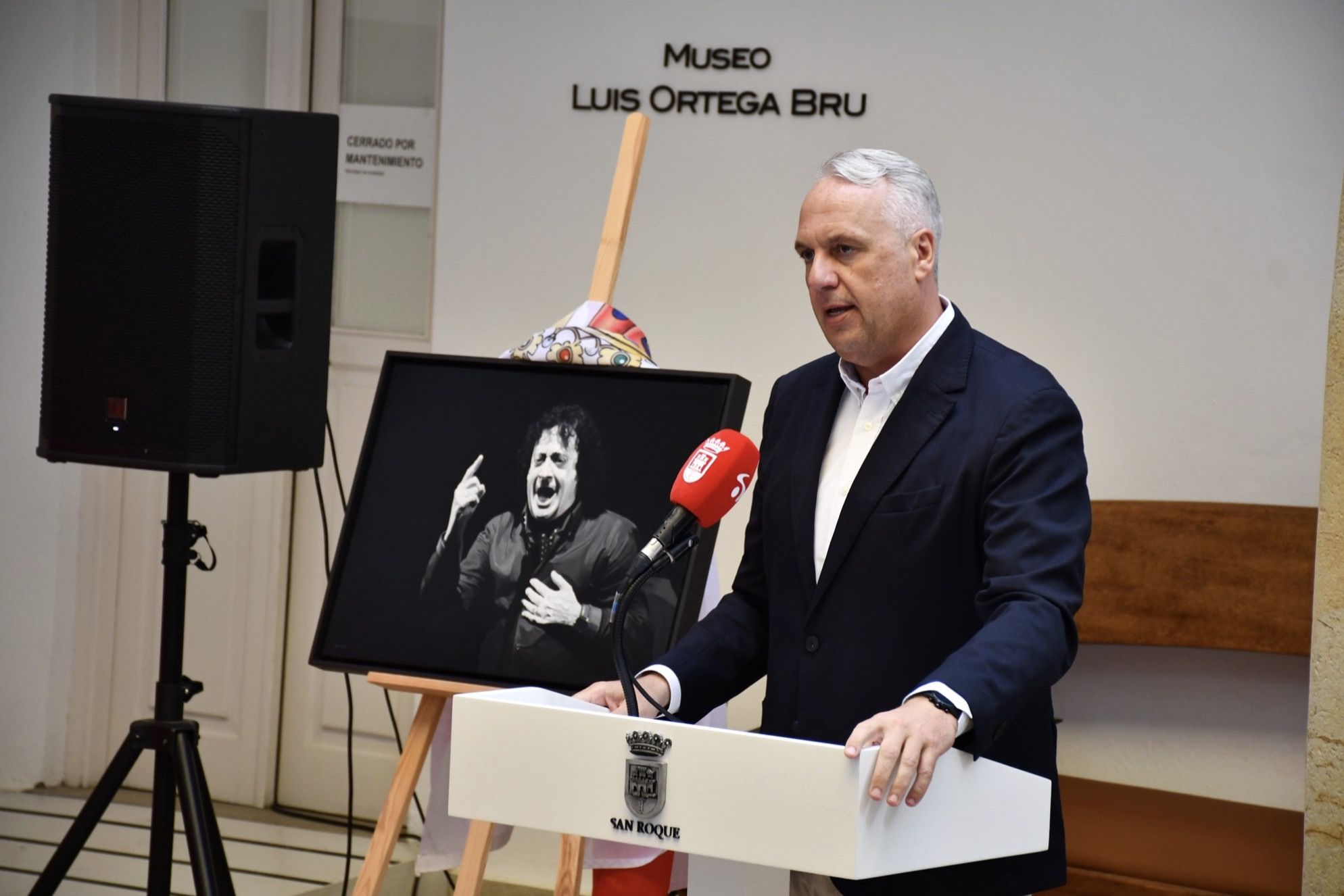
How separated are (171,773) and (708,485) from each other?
6.03ft

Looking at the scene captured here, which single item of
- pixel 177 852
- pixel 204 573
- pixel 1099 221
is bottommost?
pixel 177 852

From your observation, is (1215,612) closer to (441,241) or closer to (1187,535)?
(1187,535)

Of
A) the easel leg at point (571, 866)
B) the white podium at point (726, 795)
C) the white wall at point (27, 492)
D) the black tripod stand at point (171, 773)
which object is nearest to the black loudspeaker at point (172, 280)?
the black tripod stand at point (171, 773)

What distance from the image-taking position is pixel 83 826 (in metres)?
2.90

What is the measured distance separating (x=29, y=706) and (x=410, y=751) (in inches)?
A: 101

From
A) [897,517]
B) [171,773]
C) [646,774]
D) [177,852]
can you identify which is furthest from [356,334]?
[646,774]

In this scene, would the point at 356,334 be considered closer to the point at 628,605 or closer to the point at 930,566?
the point at 930,566

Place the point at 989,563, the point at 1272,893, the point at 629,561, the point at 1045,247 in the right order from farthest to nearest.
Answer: the point at 1045,247 → the point at 1272,893 → the point at 629,561 → the point at 989,563

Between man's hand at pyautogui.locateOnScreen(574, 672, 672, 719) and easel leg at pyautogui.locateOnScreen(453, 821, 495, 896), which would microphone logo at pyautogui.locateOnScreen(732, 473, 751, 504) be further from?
easel leg at pyautogui.locateOnScreen(453, 821, 495, 896)

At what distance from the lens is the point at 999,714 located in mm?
1493

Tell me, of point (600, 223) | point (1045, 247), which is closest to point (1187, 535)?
point (1045, 247)

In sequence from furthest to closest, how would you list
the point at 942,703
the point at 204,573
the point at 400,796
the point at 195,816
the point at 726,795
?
the point at 204,573
the point at 195,816
the point at 400,796
the point at 942,703
the point at 726,795

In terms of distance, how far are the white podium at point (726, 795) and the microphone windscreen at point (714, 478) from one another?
251mm

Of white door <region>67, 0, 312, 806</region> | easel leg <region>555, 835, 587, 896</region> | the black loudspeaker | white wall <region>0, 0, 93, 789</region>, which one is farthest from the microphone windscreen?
white wall <region>0, 0, 93, 789</region>
